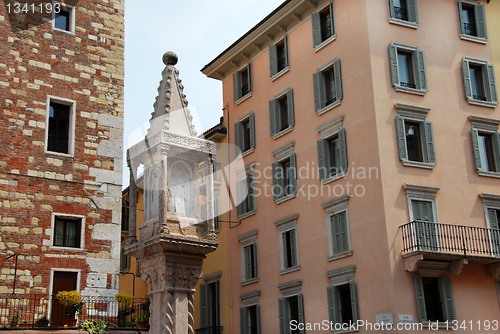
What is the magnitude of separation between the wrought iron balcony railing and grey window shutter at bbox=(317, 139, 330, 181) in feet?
15.0

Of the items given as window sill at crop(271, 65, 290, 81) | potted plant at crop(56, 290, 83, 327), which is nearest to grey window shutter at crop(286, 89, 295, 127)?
window sill at crop(271, 65, 290, 81)

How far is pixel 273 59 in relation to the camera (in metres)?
30.8

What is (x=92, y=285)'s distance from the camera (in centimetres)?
2117

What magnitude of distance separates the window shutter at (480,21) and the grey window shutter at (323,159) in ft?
26.8

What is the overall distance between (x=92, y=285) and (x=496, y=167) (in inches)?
640

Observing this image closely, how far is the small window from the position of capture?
74.9ft

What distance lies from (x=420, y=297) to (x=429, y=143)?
5886mm

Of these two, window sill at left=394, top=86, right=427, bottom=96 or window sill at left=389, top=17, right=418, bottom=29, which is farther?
window sill at left=389, top=17, right=418, bottom=29

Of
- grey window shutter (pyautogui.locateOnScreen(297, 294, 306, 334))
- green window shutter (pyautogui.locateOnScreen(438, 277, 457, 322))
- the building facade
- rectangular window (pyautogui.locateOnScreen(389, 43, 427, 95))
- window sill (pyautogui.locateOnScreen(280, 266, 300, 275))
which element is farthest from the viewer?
window sill (pyautogui.locateOnScreen(280, 266, 300, 275))

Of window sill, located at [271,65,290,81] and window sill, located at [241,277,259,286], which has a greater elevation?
window sill, located at [271,65,290,81]

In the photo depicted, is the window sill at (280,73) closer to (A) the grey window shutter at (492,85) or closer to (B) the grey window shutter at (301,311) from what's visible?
(A) the grey window shutter at (492,85)

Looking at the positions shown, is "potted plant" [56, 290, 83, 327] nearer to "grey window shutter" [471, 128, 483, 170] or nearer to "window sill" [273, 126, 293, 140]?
"window sill" [273, 126, 293, 140]

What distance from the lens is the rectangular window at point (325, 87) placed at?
89.1 ft

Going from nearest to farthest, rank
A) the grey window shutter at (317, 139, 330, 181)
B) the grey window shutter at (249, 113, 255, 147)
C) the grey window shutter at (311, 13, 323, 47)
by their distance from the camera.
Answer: the grey window shutter at (317, 139, 330, 181) → the grey window shutter at (311, 13, 323, 47) → the grey window shutter at (249, 113, 255, 147)
